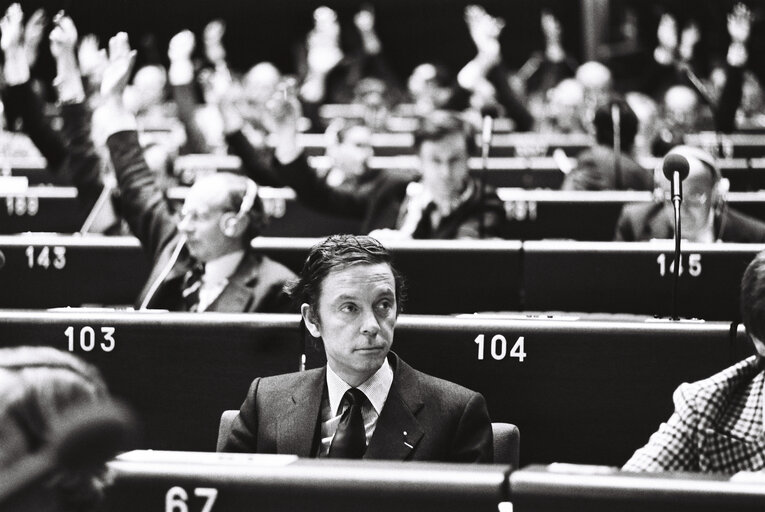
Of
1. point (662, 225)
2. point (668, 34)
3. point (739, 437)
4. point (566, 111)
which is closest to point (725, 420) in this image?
point (739, 437)

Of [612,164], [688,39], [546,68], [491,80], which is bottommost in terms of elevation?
[612,164]

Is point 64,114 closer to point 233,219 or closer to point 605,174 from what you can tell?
point 233,219

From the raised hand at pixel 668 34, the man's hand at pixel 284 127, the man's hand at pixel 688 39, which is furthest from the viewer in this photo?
the man's hand at pixel 688 39

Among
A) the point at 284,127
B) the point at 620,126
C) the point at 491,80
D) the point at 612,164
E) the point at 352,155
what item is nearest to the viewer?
the point at 284,127

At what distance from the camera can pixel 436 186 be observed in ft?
17.1

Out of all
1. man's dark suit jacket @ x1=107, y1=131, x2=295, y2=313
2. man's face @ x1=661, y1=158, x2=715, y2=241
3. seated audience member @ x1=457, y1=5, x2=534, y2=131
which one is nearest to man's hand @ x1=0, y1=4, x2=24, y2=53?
man's dark suit jacket @ x1=107, y1=131, x2=295, y2=313

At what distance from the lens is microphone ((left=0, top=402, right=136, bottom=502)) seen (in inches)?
39.0

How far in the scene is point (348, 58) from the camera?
14.0 meters

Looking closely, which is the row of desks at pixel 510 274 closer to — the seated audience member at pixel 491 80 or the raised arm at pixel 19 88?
the raised arm at pixel 19 88

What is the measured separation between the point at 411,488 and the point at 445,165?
153 inches

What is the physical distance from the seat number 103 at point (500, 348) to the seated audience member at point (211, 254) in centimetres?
106

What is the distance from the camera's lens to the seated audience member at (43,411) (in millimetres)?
1001

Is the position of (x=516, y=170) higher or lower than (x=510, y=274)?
higher

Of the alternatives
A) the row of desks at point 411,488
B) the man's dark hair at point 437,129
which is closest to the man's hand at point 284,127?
the man's dark hair at point 437,129
